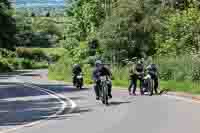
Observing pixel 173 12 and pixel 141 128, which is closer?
pixel 141 128

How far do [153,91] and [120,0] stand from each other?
911 inches

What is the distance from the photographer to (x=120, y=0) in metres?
54.8

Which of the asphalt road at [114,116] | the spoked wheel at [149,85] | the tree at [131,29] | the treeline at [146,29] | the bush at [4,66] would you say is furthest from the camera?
the bush at [4,66]

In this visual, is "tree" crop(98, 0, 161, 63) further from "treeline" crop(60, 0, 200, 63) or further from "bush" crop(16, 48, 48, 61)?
"bush" crop(16, 48, 48, 61)

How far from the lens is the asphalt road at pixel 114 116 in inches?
644

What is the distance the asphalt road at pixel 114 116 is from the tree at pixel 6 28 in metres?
76.9

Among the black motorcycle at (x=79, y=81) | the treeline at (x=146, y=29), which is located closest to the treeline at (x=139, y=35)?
the treeline at (x=146, y=29)

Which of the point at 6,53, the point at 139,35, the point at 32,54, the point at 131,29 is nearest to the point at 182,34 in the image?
the point at 139,35

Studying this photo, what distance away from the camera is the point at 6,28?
104m

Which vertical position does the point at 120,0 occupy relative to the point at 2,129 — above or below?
above

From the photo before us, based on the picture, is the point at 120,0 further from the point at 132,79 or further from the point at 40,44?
the point at 40,44

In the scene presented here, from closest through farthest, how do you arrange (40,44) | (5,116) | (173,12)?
(5,116)
(173,12)
(40,44)

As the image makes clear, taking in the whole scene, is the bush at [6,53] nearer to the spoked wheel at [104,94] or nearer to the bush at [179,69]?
the bush at [179,69]

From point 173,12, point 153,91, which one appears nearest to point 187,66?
point 153,91
